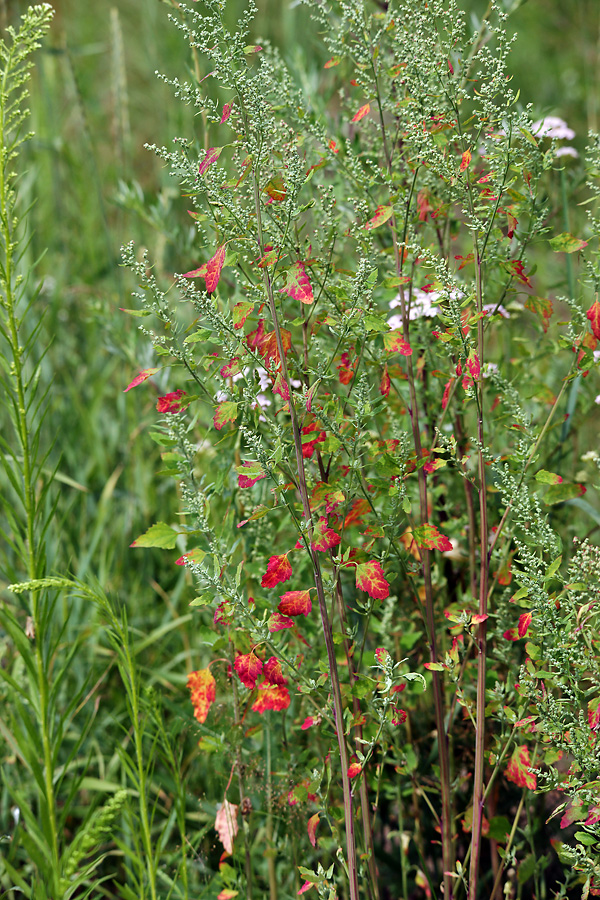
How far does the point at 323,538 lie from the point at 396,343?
27 centimetres

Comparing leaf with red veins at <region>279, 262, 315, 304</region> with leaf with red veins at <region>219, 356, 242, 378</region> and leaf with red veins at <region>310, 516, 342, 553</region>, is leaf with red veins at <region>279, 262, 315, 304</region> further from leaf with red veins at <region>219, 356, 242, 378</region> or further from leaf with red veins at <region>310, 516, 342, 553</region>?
leaf with red veins at <region>310, 516, 342, 553</region>

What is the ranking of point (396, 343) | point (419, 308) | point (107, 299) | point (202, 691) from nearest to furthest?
point (396, 343) < point (202, 691) < point (419, 308) < point (107, 299)

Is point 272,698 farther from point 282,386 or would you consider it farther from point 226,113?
point 226,113

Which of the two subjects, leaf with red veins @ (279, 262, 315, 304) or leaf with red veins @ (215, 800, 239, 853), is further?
leaf with red veins @ (215, 800, 239, 853)

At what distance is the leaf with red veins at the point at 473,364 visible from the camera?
0.99m

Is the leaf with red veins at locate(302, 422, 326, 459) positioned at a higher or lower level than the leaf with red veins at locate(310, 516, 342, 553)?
higher

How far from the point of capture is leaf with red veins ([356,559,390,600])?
3.16ft

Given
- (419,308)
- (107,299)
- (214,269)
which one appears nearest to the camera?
(214,269)

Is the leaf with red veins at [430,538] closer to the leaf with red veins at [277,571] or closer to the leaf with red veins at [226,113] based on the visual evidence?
the leaf with red veins at [277,571]

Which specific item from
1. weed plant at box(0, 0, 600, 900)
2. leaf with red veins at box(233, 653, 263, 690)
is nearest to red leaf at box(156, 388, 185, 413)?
weed plant at box(0, 0, 600, 900)

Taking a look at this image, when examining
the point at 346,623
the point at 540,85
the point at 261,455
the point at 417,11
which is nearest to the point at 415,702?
the point at 346,623

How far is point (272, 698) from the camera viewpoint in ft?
3.58

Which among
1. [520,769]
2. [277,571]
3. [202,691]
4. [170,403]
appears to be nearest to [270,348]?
[170,403]

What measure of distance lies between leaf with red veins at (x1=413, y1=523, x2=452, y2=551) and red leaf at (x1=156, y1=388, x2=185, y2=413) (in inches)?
14.3
